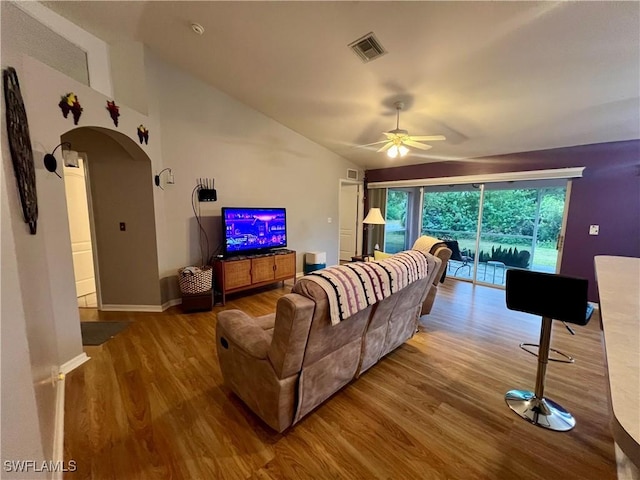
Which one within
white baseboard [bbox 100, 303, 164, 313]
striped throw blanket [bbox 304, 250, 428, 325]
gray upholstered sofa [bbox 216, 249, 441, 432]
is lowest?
white baseboard [bbox 100, 303, 164, 313]

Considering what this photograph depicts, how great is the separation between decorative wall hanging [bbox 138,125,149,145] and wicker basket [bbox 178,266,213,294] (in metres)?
1.63

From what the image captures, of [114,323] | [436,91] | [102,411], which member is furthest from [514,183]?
[114,323]

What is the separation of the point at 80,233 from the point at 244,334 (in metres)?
3.83

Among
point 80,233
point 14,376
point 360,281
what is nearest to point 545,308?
point 360,281

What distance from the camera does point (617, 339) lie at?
0.89m

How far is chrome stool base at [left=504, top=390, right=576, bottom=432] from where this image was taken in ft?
5.81

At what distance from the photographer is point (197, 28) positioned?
2.66 m

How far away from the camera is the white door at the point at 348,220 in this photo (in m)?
6.80

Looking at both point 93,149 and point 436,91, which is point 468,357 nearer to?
point 436,91

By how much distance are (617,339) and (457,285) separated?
14.7 feet

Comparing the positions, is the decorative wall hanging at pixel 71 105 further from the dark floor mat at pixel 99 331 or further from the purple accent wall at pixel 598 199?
the purple accent wall at pixel 598 199

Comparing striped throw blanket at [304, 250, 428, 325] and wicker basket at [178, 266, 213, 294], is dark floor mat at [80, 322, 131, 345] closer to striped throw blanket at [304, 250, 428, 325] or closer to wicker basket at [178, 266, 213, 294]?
wicker basket at [178, 266, 213, 294]

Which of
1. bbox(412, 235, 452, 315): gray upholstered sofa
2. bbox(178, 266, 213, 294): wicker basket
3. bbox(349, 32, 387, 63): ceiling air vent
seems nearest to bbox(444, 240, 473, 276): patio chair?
bbox(412, 235, 452, 315): gray upholstered sofa

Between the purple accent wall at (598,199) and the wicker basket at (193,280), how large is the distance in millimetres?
5250
